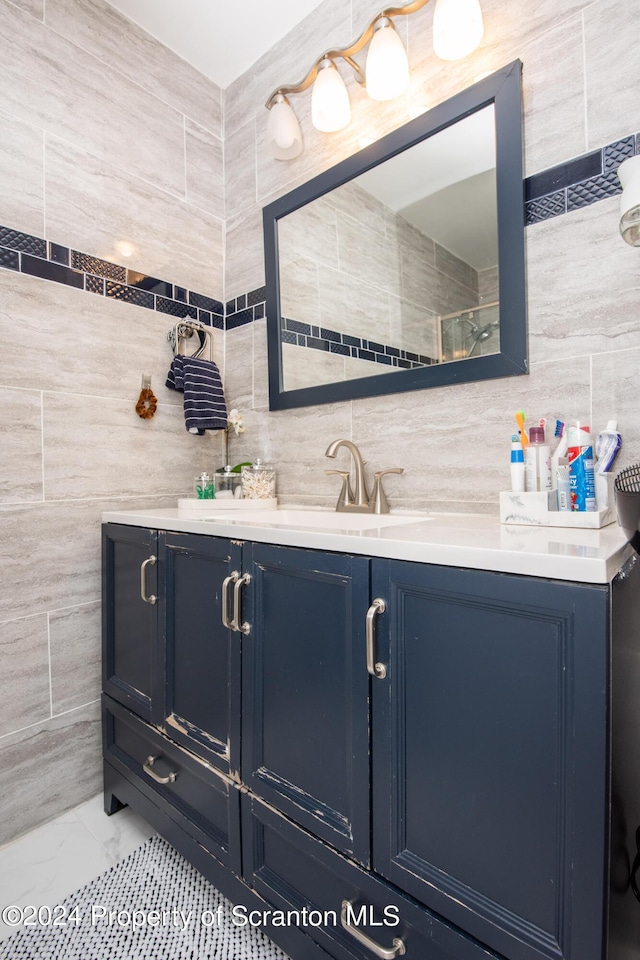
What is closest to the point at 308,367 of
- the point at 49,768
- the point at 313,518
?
the point at 313,518

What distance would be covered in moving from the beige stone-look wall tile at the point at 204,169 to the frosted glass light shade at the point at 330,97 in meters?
0.63

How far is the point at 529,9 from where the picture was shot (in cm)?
117

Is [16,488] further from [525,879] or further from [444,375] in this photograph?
[525,879]

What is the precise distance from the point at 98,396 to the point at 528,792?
1.58 meters

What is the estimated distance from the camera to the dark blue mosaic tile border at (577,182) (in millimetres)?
1040

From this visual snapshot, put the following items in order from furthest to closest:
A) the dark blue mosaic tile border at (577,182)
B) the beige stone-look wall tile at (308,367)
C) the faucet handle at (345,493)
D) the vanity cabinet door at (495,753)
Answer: the beige stone-look wall tile at (308,367) < the faucet handle at (345,493) < the dark blue mosaic tile border at (577,182) < the vanity cabinet door at (495,753)

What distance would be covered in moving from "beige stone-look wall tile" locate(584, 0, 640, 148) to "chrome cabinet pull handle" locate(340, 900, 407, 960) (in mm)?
1600

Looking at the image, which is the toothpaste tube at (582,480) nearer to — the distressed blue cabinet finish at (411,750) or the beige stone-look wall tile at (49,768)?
the distressed blue cabinet finish at (411,750)

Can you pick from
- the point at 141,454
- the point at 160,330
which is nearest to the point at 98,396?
the point at 141,454

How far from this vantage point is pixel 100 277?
1640 mm

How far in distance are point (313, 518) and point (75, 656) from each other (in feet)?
2.95

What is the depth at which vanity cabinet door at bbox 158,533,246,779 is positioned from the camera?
111 cm

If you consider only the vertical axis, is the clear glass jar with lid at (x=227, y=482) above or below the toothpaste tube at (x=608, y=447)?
below

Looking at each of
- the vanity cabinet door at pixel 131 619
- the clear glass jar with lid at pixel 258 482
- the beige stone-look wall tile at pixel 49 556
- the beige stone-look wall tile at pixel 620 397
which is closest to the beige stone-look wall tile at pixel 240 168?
the clear glass jar with lid at pixel 258 482
